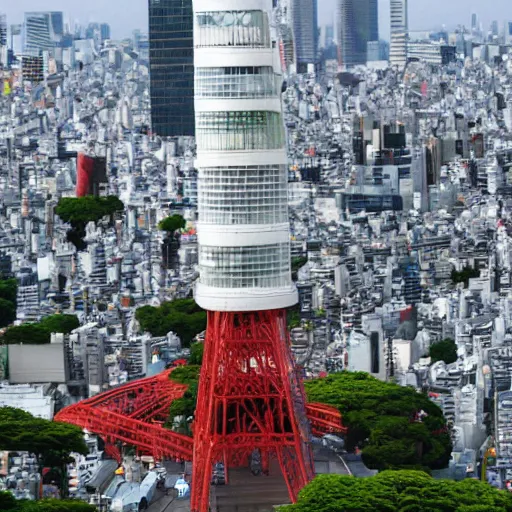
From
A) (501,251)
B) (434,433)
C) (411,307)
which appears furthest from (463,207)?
(434,433)

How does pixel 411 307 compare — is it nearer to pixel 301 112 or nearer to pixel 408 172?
pixel 408 172

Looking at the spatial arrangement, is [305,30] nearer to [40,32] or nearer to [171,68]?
[40,32]

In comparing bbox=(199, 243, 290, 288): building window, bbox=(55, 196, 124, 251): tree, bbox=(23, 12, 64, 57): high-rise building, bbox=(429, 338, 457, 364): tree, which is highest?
bbox=(23, 12, 64, 57): high-rise building

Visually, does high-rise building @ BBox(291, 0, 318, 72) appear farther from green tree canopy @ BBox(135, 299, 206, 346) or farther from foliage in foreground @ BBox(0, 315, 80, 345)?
foliage in foreground @ BBox(0, 315, 80, 345)

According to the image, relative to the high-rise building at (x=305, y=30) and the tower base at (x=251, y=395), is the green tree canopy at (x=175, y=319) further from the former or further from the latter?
the high-rise building at (x=305, y=30)

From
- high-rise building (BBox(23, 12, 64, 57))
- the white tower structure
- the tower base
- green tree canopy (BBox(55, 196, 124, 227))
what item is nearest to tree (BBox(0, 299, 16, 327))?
the tower base

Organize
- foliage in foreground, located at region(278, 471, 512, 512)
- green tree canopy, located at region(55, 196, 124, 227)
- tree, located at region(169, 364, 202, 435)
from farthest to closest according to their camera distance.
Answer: green tree canopy, located at region(55, 196, 124, 227) < tree, located at region(169, 364, 202, 435) < foliage in foreground, located at region(278, 471, 512, 512)
